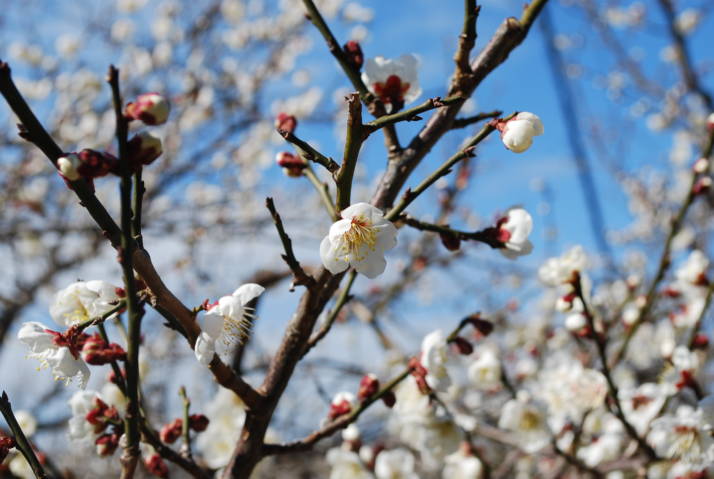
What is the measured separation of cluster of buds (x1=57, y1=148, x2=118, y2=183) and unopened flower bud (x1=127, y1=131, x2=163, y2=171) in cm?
2

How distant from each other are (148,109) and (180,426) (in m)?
0.79

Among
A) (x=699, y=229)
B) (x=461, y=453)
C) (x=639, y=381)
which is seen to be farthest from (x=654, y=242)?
(x=461, y=453)

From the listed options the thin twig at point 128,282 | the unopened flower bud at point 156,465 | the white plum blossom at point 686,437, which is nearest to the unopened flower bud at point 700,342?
the white plum blossom at point 686,437

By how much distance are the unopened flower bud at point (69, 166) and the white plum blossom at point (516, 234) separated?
0.82 m

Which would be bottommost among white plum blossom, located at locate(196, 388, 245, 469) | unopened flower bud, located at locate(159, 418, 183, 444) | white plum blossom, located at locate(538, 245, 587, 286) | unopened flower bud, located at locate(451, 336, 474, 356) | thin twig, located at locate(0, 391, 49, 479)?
thin twig, located at locate(0, 391, 49, 479)

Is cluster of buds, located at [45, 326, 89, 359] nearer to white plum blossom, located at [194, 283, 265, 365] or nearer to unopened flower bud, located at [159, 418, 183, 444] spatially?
white plum blossom, located at [194, 283, 265, 365]

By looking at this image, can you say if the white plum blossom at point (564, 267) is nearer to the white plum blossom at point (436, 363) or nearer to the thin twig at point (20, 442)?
the white plum blossom at point (436, 363)

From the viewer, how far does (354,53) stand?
4.07ft

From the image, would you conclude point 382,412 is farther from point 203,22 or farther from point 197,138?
point 203,22

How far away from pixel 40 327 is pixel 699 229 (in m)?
8.17

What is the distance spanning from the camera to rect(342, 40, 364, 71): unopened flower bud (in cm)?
124

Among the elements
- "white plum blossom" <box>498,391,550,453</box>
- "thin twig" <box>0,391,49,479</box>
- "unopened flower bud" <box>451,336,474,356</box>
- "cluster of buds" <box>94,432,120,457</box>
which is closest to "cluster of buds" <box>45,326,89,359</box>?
"thin twig" <box>0,391,49,479</box>

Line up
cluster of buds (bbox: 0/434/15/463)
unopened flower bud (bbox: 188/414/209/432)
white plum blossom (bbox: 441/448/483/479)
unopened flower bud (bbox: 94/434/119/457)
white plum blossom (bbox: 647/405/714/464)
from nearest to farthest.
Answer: cluster of buds (bbox: 0/434/15/463) < unopened flower bud (bbox: 94/434/119/457) < unopened flower bud (bbox: 188/414/209/432) < white plum blossom (bbox: 647/405/714/464) < white plum blossom (bbox: 441/448/483/479)

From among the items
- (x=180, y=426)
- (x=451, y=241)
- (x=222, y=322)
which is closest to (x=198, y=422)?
(x=180, y=426)
